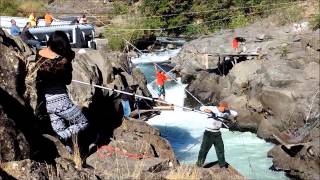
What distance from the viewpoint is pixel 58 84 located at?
7320 millimetres

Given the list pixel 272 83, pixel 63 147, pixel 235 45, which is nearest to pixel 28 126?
pixel 63 147

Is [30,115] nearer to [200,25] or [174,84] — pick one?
[174,84]

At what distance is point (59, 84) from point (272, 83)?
16.0 m

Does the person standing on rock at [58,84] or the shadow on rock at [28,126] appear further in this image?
the person standing on rock at [58,84]

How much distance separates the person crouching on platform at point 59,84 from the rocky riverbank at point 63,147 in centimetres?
18

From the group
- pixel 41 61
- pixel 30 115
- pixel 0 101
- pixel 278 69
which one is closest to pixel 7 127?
pixel 0 101

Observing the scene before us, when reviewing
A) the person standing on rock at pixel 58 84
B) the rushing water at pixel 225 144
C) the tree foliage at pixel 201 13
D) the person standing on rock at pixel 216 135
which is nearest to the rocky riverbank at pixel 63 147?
the person standing on rock at pixel 58 84

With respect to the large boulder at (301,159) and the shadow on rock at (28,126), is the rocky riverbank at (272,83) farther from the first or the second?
the shadow on rock at (28,126)

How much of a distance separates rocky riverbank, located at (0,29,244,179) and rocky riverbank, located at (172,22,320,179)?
7.54 metres

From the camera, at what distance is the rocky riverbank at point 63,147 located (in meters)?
5.77

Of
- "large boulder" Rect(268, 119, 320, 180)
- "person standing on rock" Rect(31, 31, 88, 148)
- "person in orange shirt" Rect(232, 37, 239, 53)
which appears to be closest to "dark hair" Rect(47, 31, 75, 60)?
"person standing on rock" Rect(31, 31, 88, 148)

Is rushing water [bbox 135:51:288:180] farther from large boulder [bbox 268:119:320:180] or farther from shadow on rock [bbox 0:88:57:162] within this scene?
shadow on rock [bbox 0:88:57:162]

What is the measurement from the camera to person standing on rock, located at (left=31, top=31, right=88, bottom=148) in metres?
7.13

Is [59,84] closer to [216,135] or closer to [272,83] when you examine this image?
[216,135]
